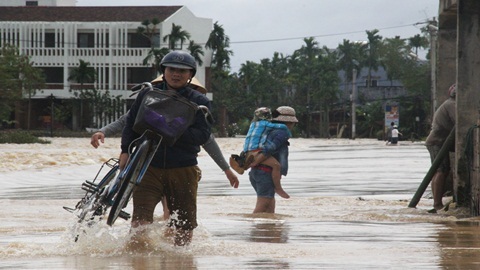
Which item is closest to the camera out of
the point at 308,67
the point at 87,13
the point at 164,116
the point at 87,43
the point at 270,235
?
the point at 164,116

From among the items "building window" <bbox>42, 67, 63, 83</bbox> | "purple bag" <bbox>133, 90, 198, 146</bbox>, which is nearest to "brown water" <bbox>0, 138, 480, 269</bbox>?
"purple bag" <bbox>133, 90, 198, 146</bbox>

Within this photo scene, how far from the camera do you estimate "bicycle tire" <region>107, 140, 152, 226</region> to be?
8469mm

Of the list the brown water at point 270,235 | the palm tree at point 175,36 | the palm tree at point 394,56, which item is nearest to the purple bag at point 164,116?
the brown water at point 270,235

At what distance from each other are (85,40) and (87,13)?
8.17 feet

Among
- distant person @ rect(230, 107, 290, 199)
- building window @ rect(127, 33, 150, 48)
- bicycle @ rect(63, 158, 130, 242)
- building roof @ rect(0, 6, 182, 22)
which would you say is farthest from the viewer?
building roof @ rect(0, 6, 182, 22)

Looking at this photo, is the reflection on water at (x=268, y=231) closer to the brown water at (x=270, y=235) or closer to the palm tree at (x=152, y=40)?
the brown water at (x=270, y=235)

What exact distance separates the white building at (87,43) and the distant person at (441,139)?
80.6 m

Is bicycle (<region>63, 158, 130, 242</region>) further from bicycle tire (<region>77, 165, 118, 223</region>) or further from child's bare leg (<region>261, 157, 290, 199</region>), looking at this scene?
child's bare leg (<region>261, 157, 290, 199</region>)

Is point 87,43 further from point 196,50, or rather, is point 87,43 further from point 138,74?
point 196,50

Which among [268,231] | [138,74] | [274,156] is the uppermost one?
[138,74]

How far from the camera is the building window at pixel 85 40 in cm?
9931

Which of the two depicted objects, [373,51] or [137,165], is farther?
[373,51]

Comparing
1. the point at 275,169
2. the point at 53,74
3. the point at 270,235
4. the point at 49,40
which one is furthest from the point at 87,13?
the point at 270,235

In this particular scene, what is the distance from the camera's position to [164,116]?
27.8 ft
